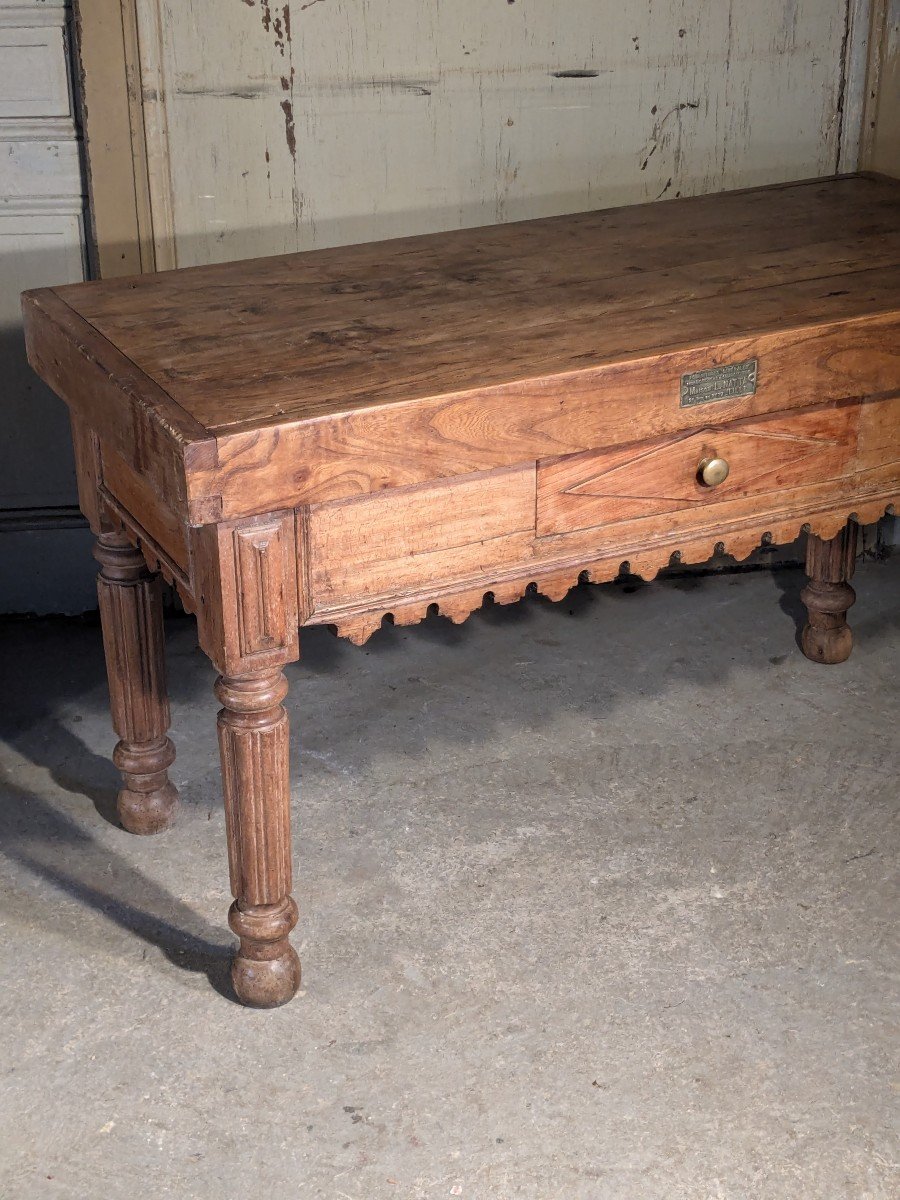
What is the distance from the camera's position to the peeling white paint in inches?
116

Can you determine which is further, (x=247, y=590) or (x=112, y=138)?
(x=112, y=138)

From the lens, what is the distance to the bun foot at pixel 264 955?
7.28 ft

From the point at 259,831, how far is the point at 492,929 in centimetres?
46

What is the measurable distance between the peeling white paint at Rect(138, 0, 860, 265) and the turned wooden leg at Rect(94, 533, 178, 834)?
0.85m

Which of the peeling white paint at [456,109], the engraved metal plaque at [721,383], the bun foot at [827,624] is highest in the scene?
the peeling white paint at [456,109]

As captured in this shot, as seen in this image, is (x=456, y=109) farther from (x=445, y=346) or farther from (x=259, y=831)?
A: (x=259, y=831)

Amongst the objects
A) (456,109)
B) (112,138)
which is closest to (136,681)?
(112,138)

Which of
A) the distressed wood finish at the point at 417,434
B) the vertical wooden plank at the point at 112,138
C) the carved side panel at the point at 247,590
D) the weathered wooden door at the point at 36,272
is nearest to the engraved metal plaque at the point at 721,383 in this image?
the distressed wood finish at the point at 417,434

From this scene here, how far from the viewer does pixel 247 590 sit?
6.46ft

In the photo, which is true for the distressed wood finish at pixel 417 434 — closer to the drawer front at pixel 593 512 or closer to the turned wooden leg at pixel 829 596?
the drawer front at pixel 593 512

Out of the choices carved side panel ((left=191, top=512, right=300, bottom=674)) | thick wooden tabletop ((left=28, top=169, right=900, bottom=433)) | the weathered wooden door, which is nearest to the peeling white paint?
the weathered wooden door

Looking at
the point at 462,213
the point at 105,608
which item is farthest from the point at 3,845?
the point at 462,213

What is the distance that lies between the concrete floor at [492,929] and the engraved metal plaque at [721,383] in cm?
81

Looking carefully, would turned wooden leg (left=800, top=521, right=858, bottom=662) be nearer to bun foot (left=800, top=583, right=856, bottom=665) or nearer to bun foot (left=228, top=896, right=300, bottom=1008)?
bun foot (left=800, top=583, right=856, bottom=665)
